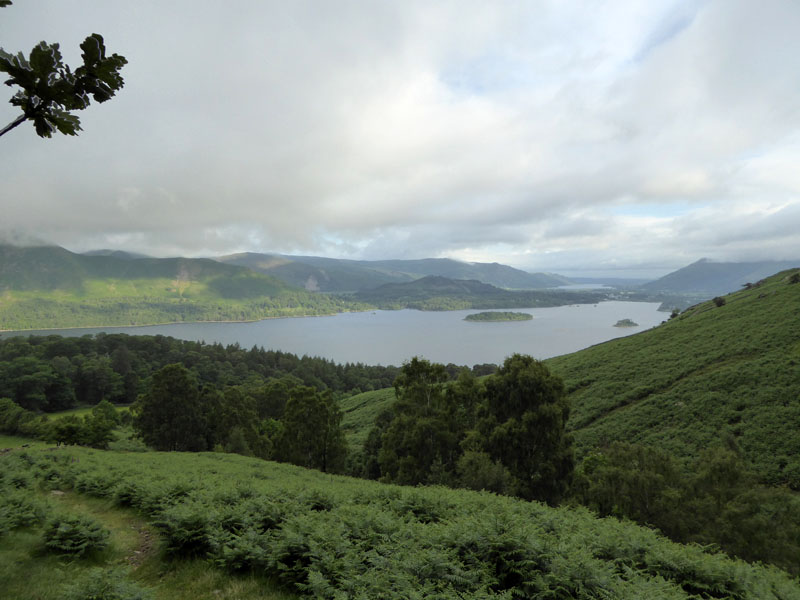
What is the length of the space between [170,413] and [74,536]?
3507cm

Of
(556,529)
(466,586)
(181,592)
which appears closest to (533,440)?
(556,529)

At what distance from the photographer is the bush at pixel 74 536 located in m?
7.76

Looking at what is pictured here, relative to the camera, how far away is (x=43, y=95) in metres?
2.24

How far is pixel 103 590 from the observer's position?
5.29m

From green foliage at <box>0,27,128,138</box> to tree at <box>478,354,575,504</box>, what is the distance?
2238cm

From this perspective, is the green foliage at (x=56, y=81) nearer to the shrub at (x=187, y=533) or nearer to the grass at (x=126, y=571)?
the grass at (x=126, y=571)

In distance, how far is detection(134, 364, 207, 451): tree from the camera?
37.2 metres

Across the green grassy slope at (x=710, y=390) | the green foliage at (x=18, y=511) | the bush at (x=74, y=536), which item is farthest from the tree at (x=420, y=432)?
the green foliage at (x=18, y=511)

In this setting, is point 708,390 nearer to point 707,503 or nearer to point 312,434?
point 707,503

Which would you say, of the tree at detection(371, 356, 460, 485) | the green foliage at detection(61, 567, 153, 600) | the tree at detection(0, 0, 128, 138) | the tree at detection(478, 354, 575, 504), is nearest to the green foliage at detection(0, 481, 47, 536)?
the green foliage at detection(61, 567, 153, 600)

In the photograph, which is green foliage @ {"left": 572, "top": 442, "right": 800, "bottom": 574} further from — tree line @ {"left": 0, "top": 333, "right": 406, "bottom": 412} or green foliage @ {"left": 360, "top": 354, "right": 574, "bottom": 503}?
tree line @ {"left": 0, "top": 333, "right": 406, "bottom": 412}

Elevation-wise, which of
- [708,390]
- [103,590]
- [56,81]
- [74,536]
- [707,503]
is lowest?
[707,503]

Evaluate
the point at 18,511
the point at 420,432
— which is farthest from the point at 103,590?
the point at 420,432

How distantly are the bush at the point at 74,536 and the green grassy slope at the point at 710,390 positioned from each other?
3227cm
